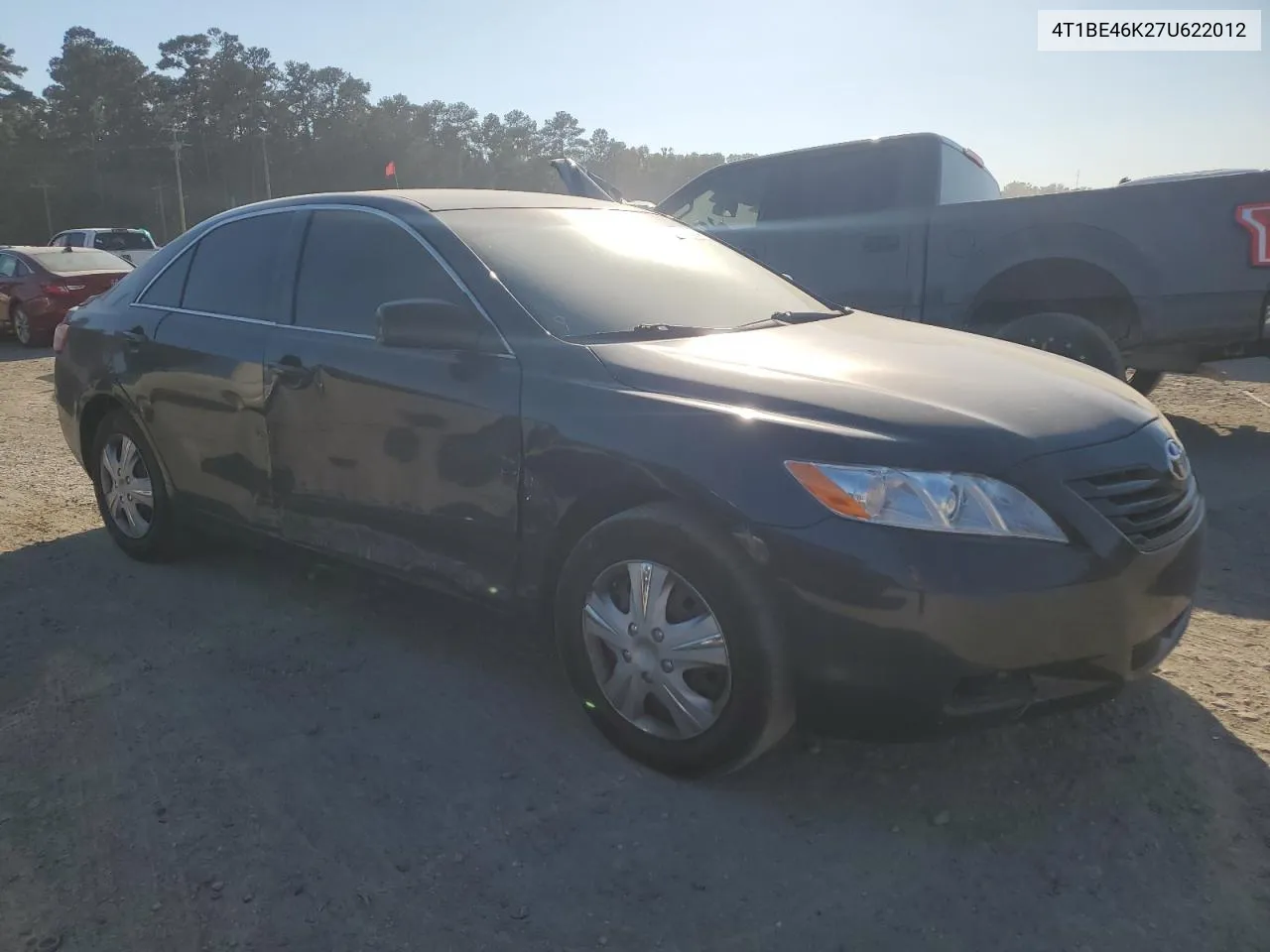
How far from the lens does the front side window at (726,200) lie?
7.73m

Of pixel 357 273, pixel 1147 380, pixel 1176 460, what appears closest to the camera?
pixel 1176 460

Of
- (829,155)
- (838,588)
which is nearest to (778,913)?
(838,588)

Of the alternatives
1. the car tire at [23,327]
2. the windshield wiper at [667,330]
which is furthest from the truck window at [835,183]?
the car tire at [23,327]

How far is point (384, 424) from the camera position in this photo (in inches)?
135

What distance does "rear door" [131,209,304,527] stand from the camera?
3.95 meters

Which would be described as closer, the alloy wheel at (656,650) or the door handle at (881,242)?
the alloy wheel at (656,650)

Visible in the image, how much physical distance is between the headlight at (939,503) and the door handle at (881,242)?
15.3 feet

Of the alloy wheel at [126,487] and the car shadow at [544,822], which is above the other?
the alloy wheel at [126,487]

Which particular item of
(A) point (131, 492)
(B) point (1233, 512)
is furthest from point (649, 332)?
(B) point (1233, 512)

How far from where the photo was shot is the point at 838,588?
95.9 inches

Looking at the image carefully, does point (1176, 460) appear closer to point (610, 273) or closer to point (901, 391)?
point (901, 391)

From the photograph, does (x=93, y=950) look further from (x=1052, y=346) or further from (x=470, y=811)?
(x=1052, y=346)

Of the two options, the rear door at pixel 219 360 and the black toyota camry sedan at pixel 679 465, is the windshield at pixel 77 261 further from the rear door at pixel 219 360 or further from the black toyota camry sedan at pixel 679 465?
the black toyota camry sedan at pixel 679 465

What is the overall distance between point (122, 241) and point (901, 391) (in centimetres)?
2153
